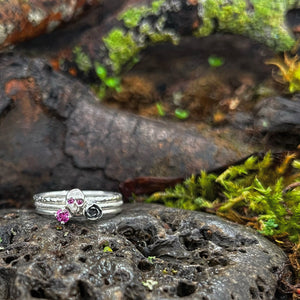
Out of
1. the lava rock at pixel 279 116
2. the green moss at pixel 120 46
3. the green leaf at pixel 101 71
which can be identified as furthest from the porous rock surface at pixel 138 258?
the green moss at pixel 120 46

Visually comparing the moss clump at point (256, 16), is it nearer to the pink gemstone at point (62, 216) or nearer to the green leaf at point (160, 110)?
the green leaf at point (160, 110)

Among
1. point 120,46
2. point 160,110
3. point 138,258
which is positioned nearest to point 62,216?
point 138,258

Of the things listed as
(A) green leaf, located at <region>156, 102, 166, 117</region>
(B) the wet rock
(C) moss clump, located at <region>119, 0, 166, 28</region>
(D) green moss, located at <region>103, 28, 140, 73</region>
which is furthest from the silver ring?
(C) moss clump, located at <region>119, 0, 166, 28</region>

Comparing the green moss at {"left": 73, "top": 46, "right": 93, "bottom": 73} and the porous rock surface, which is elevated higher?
the green moss at {"left": 73, "top": 46, "right": 93, "bottom": 73}

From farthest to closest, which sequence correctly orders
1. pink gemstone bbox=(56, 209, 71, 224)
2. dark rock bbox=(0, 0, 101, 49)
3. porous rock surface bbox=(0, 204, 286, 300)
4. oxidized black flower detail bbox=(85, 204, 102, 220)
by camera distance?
dark rock bbox=(0, 0, 101, 49)
oxidized black flower detail bbox=(85, 204, 102, 220)
pink gemstone bbox=(56, 209, 71, 224)
porous rock surface bbox=(0, 204, 286, 300)

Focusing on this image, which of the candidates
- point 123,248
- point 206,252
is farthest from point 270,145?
point 123,248

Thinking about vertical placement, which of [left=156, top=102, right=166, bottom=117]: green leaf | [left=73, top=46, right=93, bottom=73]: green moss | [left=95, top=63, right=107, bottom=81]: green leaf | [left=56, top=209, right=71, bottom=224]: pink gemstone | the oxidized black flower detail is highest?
[left=73, top=46, right=93, bottom=73]: green moss

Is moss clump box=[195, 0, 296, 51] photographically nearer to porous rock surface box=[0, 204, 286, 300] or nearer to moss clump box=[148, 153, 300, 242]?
moss clump box=[148, 153, 300, 242]

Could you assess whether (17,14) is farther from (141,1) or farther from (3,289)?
(3,289)
